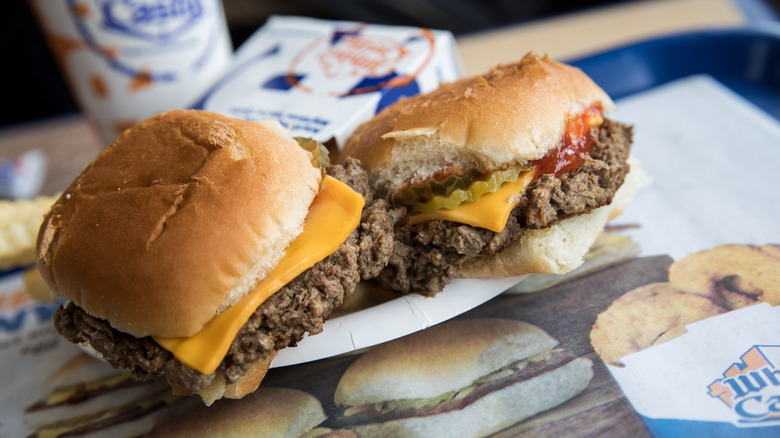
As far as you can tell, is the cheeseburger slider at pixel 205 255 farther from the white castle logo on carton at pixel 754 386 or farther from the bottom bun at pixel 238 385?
the white castle logo on carton at pixel 754 386

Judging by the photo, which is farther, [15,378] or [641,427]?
[15,378]

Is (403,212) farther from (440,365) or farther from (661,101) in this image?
(661,101)

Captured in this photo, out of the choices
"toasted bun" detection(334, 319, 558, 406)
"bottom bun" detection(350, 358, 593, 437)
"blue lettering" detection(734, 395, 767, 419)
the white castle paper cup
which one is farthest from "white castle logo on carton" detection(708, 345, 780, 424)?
the white castle paper cup

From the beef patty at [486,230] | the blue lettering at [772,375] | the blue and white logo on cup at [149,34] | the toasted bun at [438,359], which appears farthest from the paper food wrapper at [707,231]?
the blue and white logo on cup at [149,34]

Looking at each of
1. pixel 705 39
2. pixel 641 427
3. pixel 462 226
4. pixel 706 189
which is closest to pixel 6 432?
pixel 462 226

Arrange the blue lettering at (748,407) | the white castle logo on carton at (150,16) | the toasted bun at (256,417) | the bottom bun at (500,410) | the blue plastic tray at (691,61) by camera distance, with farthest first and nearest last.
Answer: the blue plastic tray at (691,61) < the white castle logo on carton at (150,16) < the toasted bun at (256,417) < the bottom bun at (500,410) < the blue lettering at (748,407)

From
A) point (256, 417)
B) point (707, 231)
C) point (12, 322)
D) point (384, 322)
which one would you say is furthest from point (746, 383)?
point (12, 322)

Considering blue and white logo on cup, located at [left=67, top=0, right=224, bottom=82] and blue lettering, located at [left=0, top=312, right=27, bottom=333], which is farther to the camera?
blue and white logo on cup, located at [left=67, top=0, right=224, bottom=82]

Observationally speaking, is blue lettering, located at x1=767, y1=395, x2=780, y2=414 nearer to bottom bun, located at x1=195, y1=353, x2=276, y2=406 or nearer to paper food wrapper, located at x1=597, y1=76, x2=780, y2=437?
paper food wrapper, located at x1=597, y1=76, x2=780, y2=437
